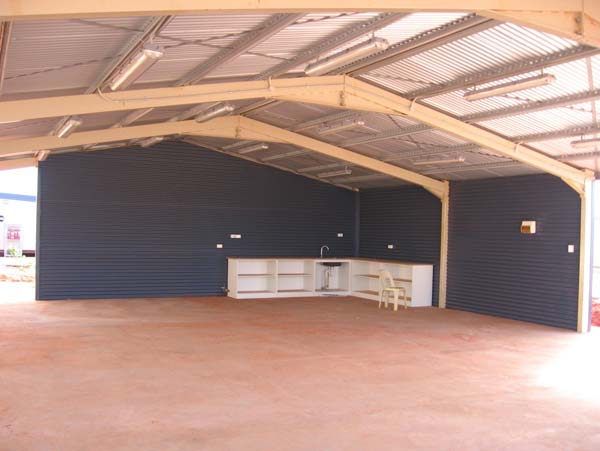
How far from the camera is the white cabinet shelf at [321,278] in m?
13.3

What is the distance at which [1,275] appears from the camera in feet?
58.0

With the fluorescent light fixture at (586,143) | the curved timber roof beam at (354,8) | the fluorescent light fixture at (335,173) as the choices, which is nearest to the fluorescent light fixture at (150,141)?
the fluorescent light fixture at (335,173)

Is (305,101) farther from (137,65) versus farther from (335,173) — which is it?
(335,173)

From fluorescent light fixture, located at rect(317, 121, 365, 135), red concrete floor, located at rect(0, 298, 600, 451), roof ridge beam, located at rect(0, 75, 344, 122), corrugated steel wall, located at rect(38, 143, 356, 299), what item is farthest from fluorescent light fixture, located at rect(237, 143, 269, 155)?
roof ridge beam, located at rect(0, 75, 344, 122)

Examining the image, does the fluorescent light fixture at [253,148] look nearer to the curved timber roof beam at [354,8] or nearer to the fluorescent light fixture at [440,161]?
the fluorescent light fixture at [440,161]

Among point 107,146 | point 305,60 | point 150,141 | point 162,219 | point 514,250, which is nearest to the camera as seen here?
point 305,60

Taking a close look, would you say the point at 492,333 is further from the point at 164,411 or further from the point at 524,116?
the point at 164,411

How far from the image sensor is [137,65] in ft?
18.8

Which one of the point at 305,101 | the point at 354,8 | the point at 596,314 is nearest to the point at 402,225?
the point at 596,314

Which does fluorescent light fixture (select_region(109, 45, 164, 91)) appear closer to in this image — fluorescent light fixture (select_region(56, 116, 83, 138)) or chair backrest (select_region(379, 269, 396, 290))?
fluorescent light fixture (select_region(56, 116, 83, 138))

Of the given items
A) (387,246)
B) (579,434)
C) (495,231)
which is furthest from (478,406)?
(387,246)

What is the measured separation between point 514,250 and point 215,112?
20.9ft

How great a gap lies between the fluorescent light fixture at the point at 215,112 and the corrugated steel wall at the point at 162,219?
13.8 ft

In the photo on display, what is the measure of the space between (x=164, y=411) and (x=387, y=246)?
10405mm
